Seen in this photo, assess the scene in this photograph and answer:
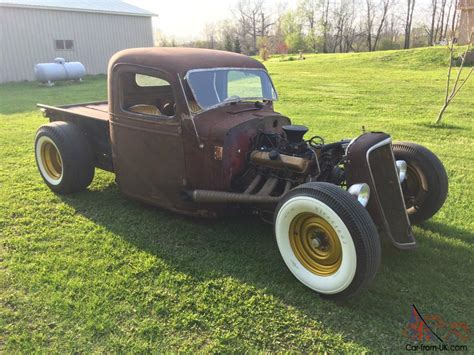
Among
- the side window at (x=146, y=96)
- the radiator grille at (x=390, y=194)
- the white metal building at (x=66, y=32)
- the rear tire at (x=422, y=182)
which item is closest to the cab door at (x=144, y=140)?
the side window at (x=146, y=96)

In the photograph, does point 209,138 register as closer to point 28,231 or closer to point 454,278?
point 28,231

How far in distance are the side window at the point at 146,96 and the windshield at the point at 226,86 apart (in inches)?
16.6

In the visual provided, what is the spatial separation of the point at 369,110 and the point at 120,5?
20.5 metres

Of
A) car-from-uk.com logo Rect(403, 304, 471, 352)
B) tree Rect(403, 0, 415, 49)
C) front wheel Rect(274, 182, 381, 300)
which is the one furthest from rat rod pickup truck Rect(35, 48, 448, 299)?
tree Rect(403, 0, 415, 49)

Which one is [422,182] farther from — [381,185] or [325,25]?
[325,25]

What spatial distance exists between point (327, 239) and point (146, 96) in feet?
9.34

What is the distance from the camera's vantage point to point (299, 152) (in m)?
3.69

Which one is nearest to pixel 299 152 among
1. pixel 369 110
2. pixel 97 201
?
pixel 97 201

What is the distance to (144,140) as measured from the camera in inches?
162

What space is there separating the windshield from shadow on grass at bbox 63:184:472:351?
127cm

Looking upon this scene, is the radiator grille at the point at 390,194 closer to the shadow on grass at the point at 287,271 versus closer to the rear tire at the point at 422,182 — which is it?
the shadow on grass at the point at 287,271

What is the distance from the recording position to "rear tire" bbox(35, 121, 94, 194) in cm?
477

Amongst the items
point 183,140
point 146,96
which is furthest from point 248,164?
point 146,96

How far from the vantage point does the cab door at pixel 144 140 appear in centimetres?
394
